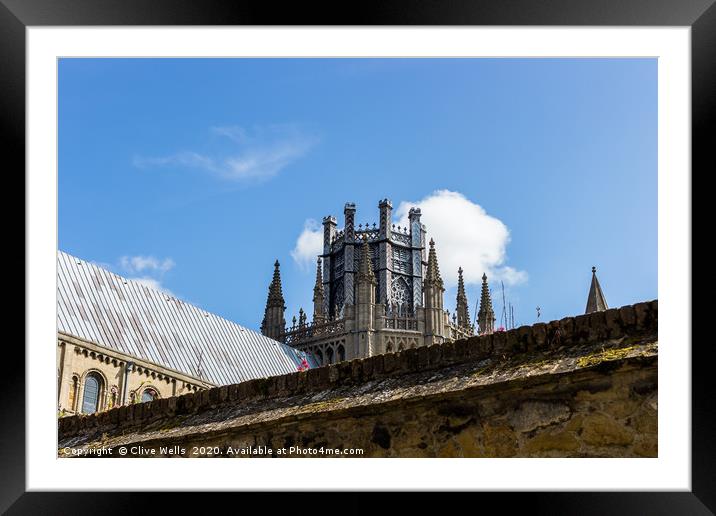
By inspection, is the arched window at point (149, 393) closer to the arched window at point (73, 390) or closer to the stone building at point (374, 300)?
the arched window at point (73, 390)

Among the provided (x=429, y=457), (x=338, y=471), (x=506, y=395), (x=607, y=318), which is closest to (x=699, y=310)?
(x=607, y=318)

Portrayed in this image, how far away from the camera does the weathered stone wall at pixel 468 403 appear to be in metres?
8.59

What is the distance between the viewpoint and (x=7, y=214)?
847 cm

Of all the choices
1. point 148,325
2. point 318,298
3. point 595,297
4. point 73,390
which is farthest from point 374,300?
point 595,297

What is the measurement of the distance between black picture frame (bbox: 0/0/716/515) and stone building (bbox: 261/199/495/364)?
177 ft

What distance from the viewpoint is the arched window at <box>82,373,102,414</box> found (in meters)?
38.0

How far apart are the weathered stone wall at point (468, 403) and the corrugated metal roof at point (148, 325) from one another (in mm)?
24177

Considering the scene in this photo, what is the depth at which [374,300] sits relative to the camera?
71812 millimetres

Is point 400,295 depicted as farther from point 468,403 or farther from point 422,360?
point 468,403

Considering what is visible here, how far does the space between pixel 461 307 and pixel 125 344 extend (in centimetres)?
4498

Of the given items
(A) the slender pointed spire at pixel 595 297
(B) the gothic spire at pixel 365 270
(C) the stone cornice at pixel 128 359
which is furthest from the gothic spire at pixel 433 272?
(A) the slender pointed spire at pixel 595 297

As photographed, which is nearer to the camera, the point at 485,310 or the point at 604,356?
the point at 604,356
